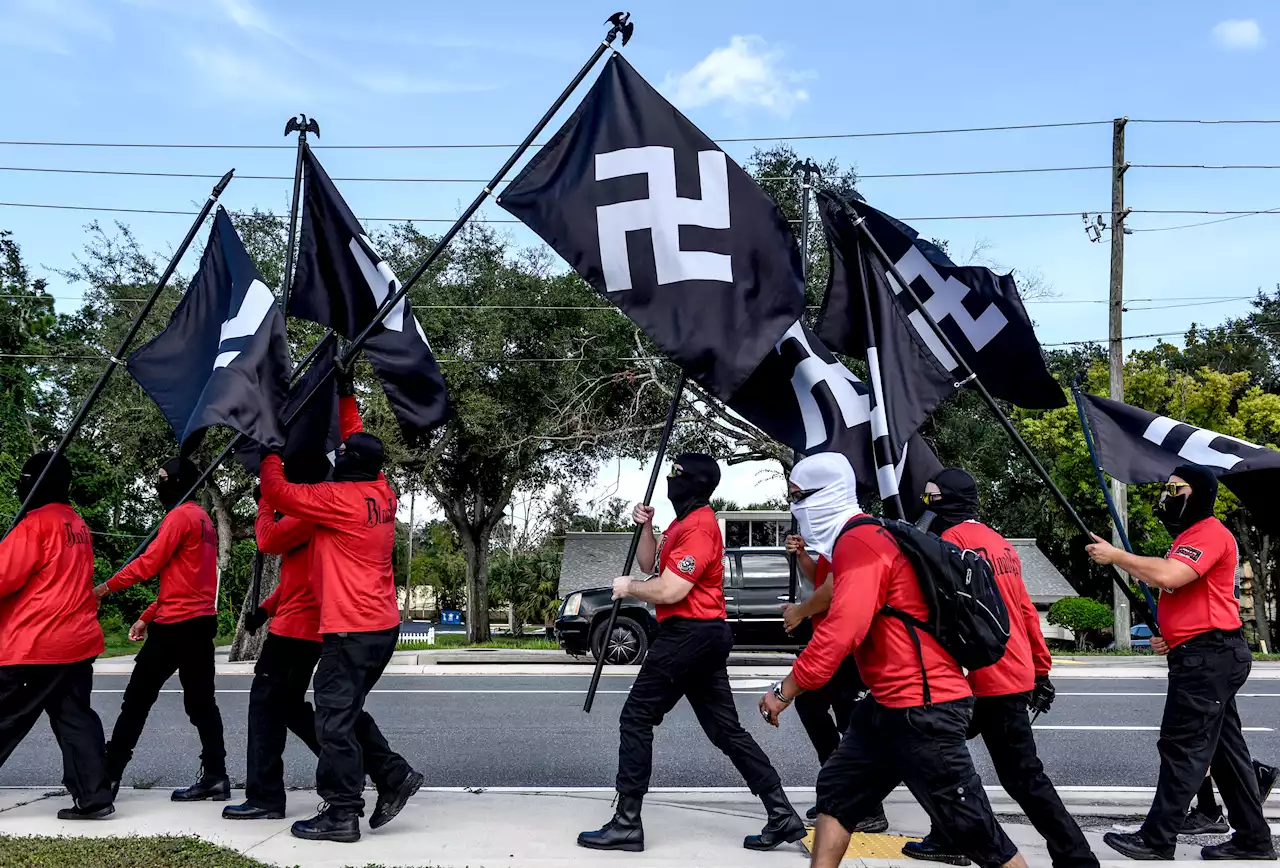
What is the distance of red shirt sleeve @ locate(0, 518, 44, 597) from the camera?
18.6ft

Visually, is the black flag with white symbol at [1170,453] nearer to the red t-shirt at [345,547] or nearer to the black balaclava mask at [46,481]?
the red t-shirt at [345,547]

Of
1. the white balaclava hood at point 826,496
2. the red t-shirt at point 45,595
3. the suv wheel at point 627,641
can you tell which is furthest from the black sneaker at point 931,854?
the suv wheel at point 627,641

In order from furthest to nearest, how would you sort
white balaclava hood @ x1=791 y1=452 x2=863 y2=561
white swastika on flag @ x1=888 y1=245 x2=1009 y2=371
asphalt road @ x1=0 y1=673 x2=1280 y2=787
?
asphalt road @ x1=0 y1=673 x2=1280 y2=787
white swastika on flag @ x1=888 y1=245 x2=1009 y2=371
white balaclava hood @ x1=791 y1=452 x2=863 y2=561

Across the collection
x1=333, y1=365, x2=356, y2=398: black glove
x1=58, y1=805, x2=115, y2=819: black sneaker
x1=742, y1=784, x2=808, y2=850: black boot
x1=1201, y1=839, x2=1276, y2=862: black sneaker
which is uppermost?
x1=333, y1=365, x2=356, y2=398: black glove

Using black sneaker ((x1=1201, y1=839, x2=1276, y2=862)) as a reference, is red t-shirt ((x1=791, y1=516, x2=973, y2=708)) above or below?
above

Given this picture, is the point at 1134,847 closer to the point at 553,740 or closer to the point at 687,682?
the point at 687,682

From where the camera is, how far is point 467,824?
5.90 m

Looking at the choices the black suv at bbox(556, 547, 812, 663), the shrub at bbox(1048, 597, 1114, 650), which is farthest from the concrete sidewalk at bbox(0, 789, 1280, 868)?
the shrub at bbox(1048, 597, 1114, 650)

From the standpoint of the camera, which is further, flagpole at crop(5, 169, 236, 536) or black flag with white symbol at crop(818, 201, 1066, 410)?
black flag with white symbol at crop(818, 201, 1066, 410)

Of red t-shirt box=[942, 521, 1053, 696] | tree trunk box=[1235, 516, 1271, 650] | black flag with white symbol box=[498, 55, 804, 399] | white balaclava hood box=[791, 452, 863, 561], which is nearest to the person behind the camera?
white balaclava hood box=[791, 452, 863, 561]

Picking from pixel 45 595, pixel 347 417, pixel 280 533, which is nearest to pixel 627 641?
pixel 347 417

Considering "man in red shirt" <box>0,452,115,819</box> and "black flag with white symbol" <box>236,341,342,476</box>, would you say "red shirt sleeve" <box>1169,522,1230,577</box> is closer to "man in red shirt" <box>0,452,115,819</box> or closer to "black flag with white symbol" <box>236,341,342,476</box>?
"black flag with white symbol" <box>236,341,342,476</box>

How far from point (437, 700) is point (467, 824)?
6947 mm

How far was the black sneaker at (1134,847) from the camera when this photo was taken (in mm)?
5492
